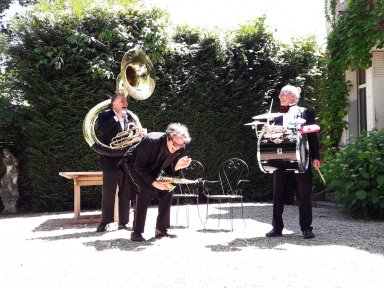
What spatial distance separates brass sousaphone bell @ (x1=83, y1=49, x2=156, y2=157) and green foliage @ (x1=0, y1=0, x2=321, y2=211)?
6.15 ft

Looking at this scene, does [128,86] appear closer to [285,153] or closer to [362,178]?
[285,153]

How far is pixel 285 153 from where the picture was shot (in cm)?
507

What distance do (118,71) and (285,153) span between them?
487cm

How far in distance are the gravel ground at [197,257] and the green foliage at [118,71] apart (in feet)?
7.80

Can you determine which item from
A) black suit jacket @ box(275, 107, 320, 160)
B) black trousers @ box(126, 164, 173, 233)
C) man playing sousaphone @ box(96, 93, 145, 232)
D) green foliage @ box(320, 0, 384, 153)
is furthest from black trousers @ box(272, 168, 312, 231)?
green foliage @ box(320, 0, 384, 153)

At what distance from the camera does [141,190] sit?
5.20 metres

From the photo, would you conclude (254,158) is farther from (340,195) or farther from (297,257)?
(297,257)

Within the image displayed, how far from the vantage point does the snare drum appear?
199 inches

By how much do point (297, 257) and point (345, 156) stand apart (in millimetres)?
3394

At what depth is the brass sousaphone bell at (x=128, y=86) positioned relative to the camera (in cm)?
604

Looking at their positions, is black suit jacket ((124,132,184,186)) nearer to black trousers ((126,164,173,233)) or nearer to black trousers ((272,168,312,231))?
black trousers ((126,164,173,233))

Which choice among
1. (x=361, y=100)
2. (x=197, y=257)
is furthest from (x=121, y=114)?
(x=361, y=100)

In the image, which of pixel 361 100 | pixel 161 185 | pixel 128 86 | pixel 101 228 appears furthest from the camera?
pixel 361 100

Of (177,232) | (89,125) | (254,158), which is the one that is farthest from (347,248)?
(254,158)
